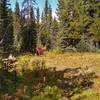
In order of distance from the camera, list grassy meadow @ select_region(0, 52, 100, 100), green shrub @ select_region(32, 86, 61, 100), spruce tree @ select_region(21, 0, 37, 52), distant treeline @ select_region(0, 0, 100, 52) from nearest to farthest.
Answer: green shrub @ select_region(32, 86, 61, 100)
grassy meadow @ select_region(0, 52, 100, 100)
distant treeline @ select_region(0, 0, 100, 52)
spruce tree @ select_region(21, 0, 37, 52)

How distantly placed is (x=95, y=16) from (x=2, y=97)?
3877cm

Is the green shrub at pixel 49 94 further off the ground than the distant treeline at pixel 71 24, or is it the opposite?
the distant treeline at pixel 71 24

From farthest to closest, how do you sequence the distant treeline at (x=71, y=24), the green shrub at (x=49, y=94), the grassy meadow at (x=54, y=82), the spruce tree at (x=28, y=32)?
1. the spruce tree at (x=28, y=32)
2. the distant treeline at (x=71, y=24)
3. the grassy meadow at (x=54, y=82)
4. the green shrub at (x=49, y=94)

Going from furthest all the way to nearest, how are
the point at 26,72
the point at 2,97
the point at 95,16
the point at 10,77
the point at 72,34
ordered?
1. the point at 72,34
2. the point at 95,16
3. the point at 26,72
4. the point at 10,77
5. the point at 2,97

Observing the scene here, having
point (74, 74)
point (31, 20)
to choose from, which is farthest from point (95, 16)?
point (74, 74)

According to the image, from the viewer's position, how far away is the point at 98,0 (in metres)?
51.2

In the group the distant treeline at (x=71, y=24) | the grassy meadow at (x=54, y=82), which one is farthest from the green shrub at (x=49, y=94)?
the distant treeline at (x=71, y=24)

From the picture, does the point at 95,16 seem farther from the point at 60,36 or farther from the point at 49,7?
the point at 49,7

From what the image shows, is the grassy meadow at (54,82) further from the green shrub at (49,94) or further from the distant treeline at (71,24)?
the distant treeline at (71,24)

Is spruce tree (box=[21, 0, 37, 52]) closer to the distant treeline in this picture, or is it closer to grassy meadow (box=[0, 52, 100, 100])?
the distant treeline

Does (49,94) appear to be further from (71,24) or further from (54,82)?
(71,24)

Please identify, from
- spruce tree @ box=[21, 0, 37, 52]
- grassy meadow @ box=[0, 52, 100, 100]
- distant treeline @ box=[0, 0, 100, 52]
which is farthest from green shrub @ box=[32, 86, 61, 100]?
spruce tree @ box=[21, 0, 37, 52]

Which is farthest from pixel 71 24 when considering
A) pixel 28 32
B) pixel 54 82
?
pixel 54 82

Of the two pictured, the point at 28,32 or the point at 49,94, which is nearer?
the point at 49,94
